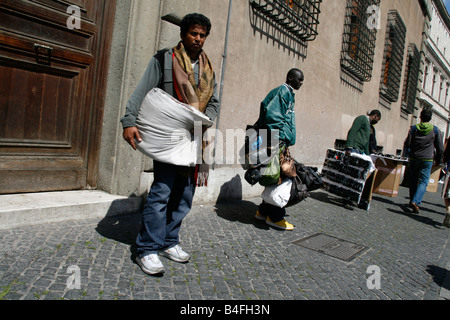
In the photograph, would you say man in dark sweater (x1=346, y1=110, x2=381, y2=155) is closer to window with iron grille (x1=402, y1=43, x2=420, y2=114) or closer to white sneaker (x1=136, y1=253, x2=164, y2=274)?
white sneaker (x1=136, y1=253, x2=164, y2=274)

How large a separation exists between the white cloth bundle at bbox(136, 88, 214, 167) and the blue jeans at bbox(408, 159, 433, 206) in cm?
573

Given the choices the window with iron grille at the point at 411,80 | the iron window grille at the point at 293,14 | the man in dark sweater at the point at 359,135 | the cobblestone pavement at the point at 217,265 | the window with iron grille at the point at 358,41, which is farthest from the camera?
the window with iron grille at the point at 411,80

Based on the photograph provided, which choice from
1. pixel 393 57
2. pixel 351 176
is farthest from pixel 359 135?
pixel 393 57

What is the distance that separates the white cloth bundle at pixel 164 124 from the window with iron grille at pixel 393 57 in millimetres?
11162

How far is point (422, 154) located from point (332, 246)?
13.4 feet

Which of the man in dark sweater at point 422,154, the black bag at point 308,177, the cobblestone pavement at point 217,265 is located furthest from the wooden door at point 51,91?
the man in dark sweater at point 422,154

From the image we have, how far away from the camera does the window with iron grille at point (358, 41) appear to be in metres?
8.73

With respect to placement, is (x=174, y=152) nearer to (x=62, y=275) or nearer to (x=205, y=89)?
(x=205, y=89)

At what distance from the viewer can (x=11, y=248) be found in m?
2.56

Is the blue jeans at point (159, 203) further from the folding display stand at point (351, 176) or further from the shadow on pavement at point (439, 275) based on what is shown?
the folding display stand at point (351, 176)

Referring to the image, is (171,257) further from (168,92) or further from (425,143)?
(425,143)

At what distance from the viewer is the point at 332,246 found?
12.3ft

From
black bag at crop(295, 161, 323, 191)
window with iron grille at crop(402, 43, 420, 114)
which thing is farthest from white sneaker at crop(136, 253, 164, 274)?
window with iron grille at crop(402, 43, 420, 114)
